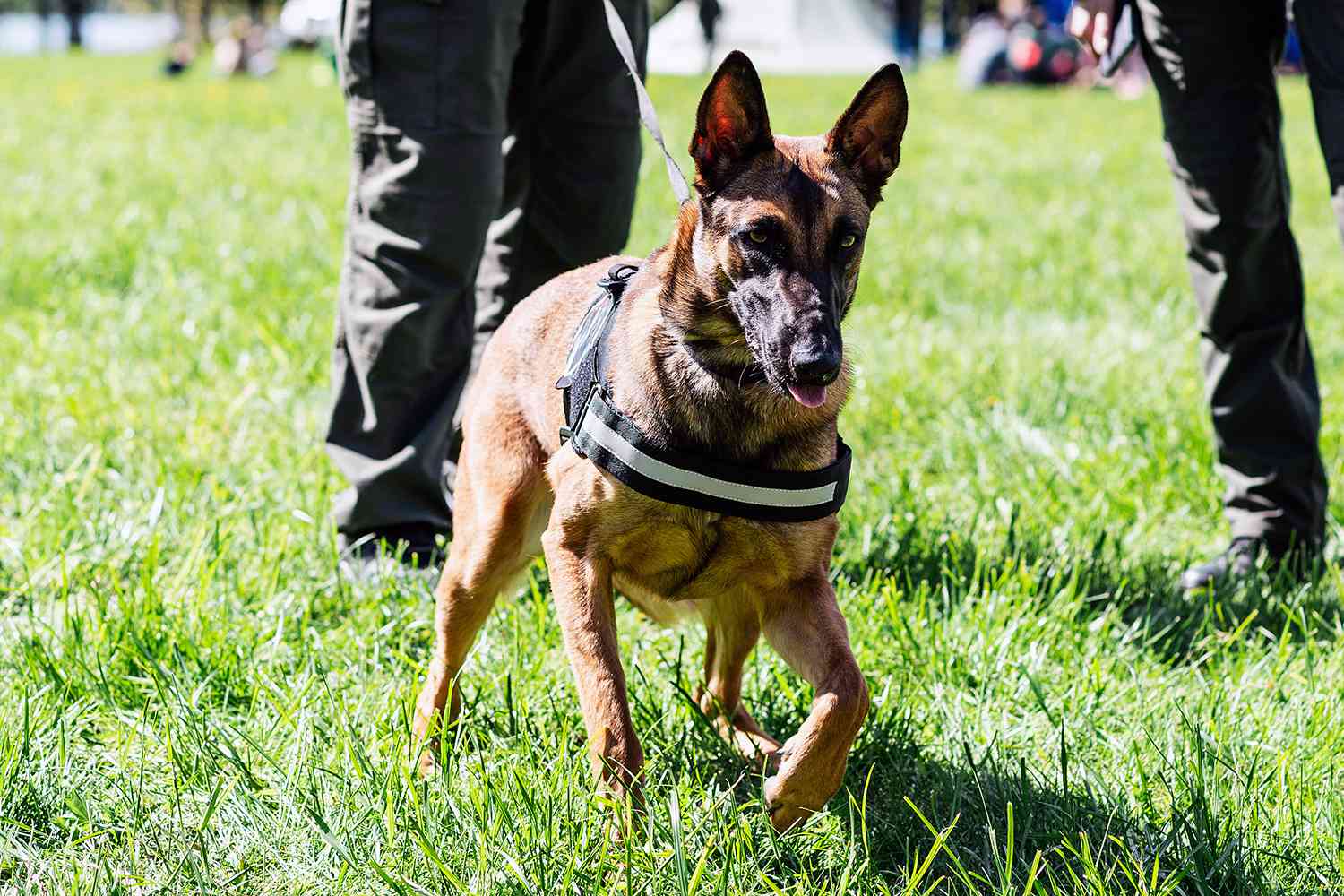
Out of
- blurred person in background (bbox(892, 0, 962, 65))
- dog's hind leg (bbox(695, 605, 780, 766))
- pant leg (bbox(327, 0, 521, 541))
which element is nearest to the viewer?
dog's hind leg (bbox(695, 605, 780, 766))

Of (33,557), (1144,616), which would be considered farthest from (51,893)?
(1144,616)

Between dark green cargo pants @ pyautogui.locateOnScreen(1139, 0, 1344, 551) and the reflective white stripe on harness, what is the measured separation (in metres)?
1.90

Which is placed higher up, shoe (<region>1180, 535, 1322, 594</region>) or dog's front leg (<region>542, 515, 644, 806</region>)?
dog's front leg (<region>542, 515, 644, 806</region>)

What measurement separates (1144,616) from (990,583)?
0.37m

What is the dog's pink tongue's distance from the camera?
92.0 inches

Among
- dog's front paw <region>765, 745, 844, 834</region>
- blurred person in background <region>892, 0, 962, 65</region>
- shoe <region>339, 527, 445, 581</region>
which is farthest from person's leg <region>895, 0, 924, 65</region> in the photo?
dog's front paw <region>765, 745, 844, 834</region>

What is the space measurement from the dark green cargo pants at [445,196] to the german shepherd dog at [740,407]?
35.4 inches

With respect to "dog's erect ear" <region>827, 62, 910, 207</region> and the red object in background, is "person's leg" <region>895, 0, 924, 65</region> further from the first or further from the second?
"dog's erect ear" <region>827, 62, 910, 207</region>

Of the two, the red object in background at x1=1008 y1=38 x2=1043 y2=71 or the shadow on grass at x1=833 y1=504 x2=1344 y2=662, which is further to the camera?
the red object in background at x1=1008 y1=38 x2=1043 y2=71

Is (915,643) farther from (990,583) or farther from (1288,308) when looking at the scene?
(1288,308)

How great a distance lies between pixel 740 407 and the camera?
8.32 feet

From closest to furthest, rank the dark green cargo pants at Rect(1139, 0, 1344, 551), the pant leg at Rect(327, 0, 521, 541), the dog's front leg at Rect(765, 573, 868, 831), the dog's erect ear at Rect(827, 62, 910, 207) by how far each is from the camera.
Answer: the dog's front leg at Rect(765, 573, 868, 831), the dog's erect ear at Rect(827, 62, 910, 207), the pant leg at Rect(327, 0, 521, 541), the dark green cargo pants at Rect(1139, 0, 1344, 551)

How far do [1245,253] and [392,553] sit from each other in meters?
2.37

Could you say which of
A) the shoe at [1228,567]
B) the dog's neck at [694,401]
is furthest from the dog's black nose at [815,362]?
the shoe at [1228,567]
